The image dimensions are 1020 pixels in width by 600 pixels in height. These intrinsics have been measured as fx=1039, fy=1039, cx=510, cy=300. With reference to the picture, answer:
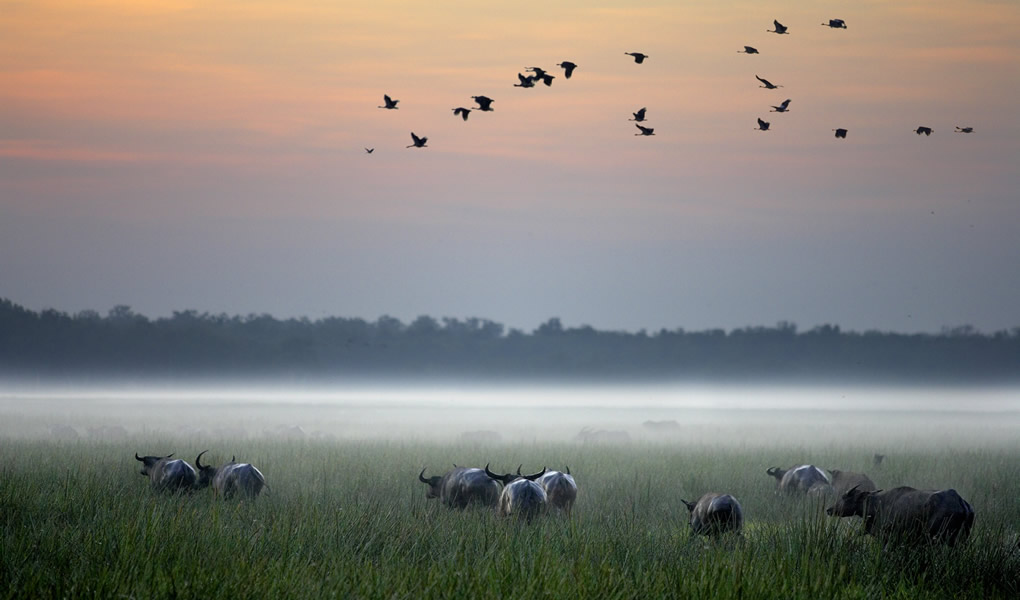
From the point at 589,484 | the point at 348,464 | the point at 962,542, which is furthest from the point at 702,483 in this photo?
the point at 962,542

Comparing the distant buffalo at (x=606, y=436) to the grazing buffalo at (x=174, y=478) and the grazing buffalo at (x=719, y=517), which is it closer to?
the grazing buffalo at (x=174, y=478)

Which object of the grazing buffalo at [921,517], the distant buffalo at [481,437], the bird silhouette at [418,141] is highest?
the bird silhouette at [418,141]

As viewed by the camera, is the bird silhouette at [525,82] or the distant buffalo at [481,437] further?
the distant buffalo at [481,437]

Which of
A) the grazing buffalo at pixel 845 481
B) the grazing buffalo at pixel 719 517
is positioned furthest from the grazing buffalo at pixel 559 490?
the grazing buffalo at pixel 845 481

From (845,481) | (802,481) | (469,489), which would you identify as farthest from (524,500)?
(802,481)

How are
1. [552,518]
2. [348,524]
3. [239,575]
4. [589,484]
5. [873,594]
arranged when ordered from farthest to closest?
→ 1. [589,484]
2. [552,518]
3. [348,524]
4. [873,594]
5. [239,575]

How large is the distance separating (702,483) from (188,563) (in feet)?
50.2

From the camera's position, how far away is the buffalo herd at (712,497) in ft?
39.7

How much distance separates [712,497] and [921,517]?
3.12m

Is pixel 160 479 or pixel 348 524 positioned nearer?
pixel 348 524

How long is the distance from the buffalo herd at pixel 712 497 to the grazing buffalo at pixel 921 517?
1cm

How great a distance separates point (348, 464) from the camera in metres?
25.0

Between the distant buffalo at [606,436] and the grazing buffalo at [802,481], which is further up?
the grazing buffalo at [802,481]

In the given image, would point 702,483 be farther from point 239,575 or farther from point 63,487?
point 239,575
